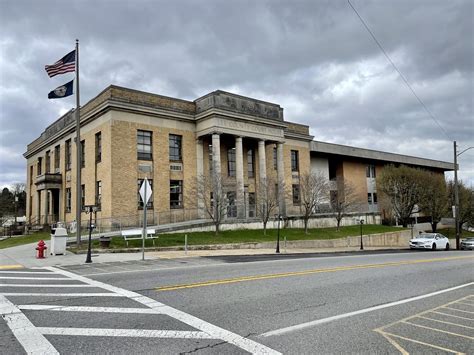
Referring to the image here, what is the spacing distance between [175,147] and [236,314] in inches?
1184

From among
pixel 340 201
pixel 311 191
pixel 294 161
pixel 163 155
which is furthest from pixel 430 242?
pixel 163 155

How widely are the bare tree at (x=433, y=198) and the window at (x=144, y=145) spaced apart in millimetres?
35226

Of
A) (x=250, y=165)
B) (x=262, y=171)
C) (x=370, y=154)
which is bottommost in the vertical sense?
(x=262, y=171)

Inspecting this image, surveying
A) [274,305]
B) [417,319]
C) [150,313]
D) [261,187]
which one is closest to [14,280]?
[150,313]

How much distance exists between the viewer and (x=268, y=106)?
40406mm

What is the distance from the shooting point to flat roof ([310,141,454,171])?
51803 mm

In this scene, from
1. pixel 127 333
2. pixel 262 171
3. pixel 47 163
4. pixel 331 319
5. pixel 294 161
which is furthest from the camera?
pixel 294 161

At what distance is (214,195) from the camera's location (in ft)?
96.2

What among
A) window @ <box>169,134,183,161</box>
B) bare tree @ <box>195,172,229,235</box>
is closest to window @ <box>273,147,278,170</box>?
window @ <box>169,134,183,161</box>

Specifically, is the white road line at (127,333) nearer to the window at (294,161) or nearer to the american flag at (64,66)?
the american flag at (64,66)

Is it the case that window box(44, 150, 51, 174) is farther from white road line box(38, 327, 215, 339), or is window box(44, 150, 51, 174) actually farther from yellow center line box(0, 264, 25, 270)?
white road line box(38, 327, 215, 339)

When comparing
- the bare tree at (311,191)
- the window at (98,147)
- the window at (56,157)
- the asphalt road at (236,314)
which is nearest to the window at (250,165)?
the bare tree at (311,191)

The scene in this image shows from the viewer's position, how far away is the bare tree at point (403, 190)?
49375 millimetres

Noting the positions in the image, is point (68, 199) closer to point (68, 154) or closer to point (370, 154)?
point (68, 154)
